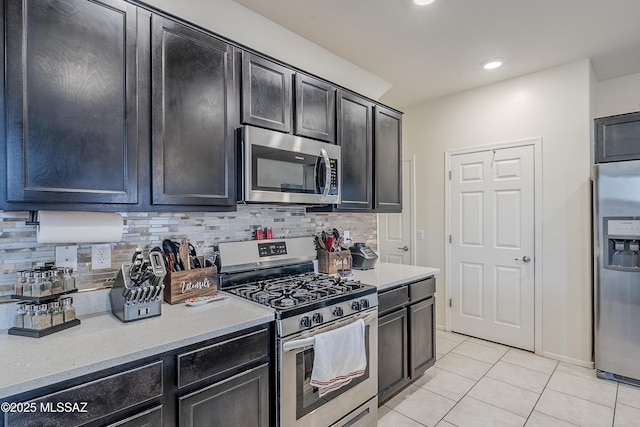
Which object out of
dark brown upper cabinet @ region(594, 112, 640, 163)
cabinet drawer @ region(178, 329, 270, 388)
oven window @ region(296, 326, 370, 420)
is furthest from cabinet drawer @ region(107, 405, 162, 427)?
dark brown upper cabinet @ region(594, 112, 640, 163)

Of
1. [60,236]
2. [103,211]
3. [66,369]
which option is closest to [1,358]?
[66,369]

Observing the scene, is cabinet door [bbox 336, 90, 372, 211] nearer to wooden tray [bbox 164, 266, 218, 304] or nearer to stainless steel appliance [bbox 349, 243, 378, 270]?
stainless steel appliance [bbox 349, 243, 378, 270]

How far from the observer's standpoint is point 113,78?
56.4 inches

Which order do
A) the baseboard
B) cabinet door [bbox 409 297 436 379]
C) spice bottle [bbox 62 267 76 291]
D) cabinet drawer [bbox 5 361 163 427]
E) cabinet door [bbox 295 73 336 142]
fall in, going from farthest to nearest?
the baseboard < cabinet door [bbox 409 297 436 379] < cabinet door [bbox 295 73 336 142] < spice bottle [bbox 62 267 76 291] < cabinet drawer [bbox 5 361 163 427]

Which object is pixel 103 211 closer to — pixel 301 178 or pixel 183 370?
pixel 183 370

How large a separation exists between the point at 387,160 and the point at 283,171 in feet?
3.97

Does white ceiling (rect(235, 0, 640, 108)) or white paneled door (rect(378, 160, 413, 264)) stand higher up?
white ceiling (rect(235, 0, 640, 108))

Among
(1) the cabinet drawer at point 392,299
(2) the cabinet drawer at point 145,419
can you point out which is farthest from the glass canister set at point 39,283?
(1) the cabinet drawer at point 392,299

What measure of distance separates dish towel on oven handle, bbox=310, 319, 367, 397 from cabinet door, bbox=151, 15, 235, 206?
912 millimetres

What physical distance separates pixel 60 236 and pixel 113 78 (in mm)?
708

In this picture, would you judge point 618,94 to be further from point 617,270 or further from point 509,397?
point 509,397

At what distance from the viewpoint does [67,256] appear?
154cm

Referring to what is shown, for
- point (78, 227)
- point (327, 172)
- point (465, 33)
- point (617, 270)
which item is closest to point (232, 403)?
point (78, 227)

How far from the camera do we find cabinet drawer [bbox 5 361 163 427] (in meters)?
0.98
